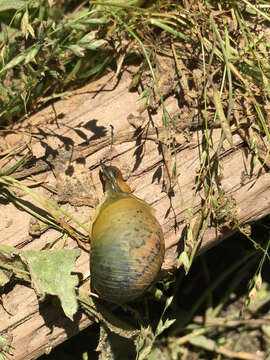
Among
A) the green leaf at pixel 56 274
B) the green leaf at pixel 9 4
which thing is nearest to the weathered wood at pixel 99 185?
the green leaf at pixel 56 274

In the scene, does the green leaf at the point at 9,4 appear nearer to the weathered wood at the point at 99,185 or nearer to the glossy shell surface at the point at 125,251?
the weathered wood at the point at 99,185

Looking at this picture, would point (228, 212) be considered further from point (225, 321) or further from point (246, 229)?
point (225, 321)

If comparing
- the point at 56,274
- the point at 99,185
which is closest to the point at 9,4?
the point at 99,185

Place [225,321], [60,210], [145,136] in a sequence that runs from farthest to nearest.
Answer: [225,321]
[145,136]
[60,210]

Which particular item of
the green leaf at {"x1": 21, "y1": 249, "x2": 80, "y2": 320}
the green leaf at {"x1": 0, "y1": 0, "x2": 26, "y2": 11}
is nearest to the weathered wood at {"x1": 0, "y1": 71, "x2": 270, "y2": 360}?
the green leaf at {"x1": 21, "y1": 249, "x2": 80, "y2": 320}

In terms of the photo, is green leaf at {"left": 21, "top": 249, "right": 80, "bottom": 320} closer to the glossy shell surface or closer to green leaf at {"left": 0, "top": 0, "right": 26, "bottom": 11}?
the glossy shell surface

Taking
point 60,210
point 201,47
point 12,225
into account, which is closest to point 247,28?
point 201,47

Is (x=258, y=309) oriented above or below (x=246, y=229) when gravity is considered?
below
